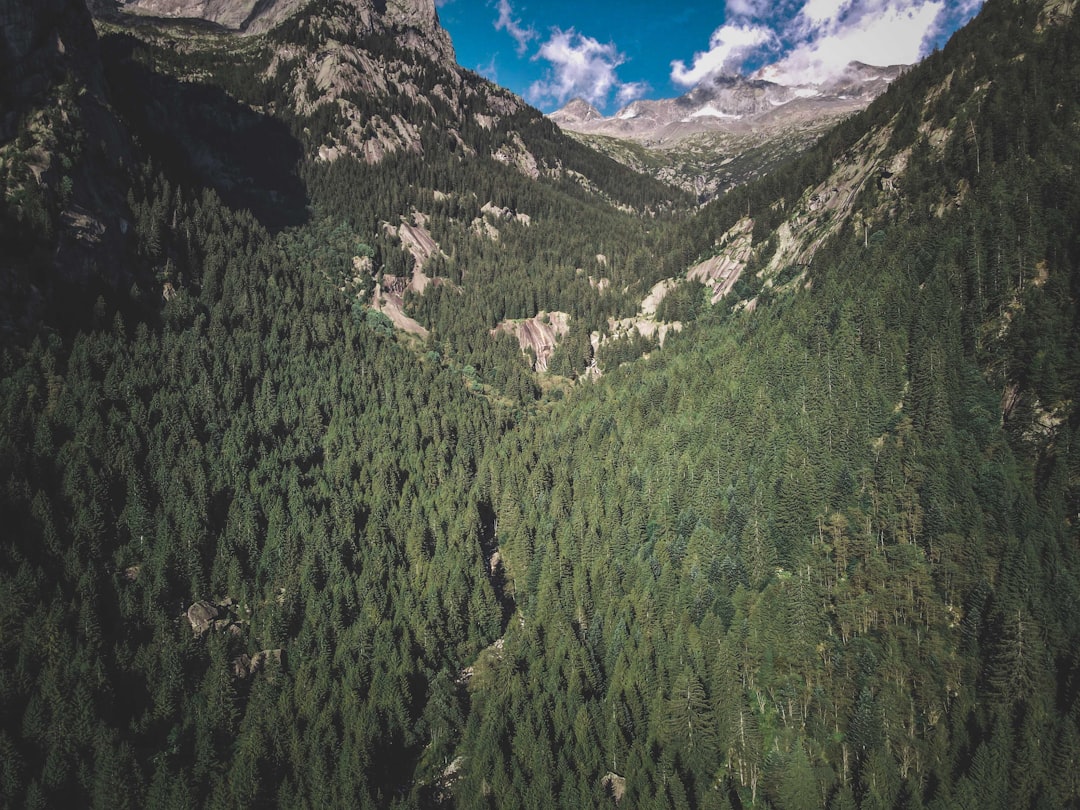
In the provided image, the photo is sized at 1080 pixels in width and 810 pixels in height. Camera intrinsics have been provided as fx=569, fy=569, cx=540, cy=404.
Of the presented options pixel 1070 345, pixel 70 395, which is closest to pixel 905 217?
pixel 1070 345

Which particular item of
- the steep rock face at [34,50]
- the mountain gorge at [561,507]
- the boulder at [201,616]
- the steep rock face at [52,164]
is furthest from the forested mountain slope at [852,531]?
the steep rock face at [34,50]

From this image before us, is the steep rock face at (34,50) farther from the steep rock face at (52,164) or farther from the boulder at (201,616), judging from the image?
the boulder at (201,616)

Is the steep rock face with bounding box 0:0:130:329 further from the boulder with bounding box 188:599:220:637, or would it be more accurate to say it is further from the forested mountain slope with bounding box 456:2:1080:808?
the forested mountain slope with bounding box 456:2:1080:808

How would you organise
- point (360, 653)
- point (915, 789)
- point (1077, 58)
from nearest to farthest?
point (915, 789) → point (360, 653) → point (1077, 58)

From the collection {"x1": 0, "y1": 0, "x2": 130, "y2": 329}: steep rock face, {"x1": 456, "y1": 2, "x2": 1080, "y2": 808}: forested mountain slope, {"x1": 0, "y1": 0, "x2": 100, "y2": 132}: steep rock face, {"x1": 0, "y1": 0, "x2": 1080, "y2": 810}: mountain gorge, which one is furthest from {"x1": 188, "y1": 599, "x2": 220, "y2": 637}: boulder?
{"x1": 0, "y1": 0, "x2": 100, "y2": 132}: steep rock face

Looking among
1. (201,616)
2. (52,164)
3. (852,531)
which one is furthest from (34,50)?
(852,531)

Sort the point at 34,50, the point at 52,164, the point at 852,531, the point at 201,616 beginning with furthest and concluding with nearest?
the point at 34,50
the point at 52,164
the point at 201,616
the point at 852,531

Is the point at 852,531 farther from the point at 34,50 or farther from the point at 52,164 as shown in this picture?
the point at 34,50

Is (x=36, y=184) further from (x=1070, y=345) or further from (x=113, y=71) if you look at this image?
(x=1070, y=345)

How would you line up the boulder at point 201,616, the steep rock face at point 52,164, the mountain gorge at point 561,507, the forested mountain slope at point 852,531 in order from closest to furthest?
the forested mountain slope at point 852,531
the mountain gorge at point 561,507
the boulder at point 201,616
the steep rock face at point 52,164
